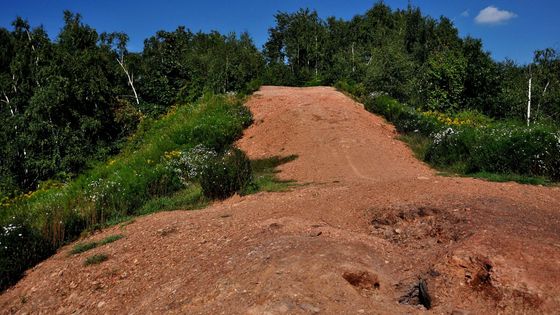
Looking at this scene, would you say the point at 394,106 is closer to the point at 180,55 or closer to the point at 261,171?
the point at 261,171

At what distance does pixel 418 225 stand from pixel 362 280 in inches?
76.1

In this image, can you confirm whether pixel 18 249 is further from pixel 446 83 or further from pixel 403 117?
pixel 446 83

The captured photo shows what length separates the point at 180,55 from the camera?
3050 cm

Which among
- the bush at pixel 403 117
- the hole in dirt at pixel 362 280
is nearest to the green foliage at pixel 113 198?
the hole in dirt at pixel 362 280

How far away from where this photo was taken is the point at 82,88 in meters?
26.0

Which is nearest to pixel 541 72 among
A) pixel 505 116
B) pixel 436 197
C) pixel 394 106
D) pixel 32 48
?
pixel 505 116

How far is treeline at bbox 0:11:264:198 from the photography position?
24703 mm

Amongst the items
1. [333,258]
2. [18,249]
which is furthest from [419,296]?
[18,249]

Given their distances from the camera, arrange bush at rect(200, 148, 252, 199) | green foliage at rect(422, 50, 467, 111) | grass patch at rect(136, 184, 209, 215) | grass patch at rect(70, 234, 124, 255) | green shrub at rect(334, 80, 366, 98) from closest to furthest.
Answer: grass patch at rect(70, 234, 124, 255), grass patch at rect(136, 184, 209, 215), bush at rect(200, 148, 252, 199), green foliage at rect(422, 50, 467, 111), green shrub at rect(334, 80, 366, 98)

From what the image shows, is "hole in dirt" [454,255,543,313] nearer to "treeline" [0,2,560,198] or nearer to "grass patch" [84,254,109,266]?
"grass patch" [84,254,109,266]

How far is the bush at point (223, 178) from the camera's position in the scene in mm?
9641

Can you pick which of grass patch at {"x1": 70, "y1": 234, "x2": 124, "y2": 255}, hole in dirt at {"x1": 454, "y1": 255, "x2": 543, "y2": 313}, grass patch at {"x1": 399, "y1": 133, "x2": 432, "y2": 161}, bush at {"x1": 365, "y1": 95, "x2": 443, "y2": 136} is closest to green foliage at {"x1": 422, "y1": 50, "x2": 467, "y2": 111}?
bush at {"x1": 365, "y1": 95, "x2": 443, "y2": 136}

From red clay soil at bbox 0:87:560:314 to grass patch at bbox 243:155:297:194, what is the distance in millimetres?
590

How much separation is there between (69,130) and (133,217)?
1805 cm
